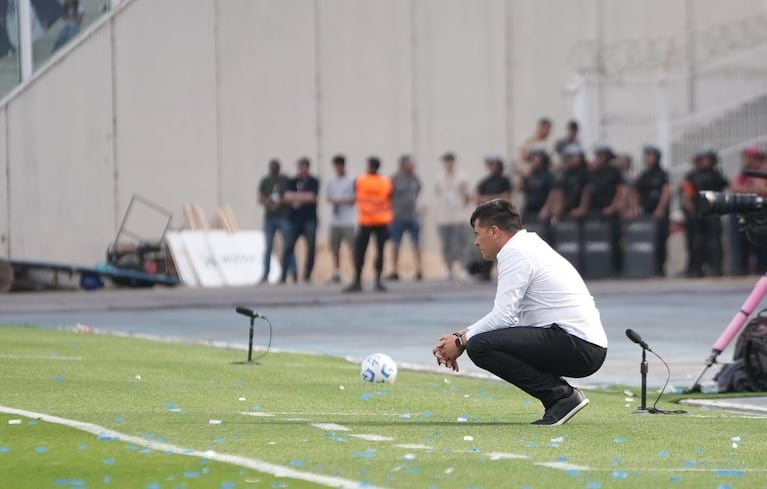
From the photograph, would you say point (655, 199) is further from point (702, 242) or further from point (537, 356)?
point (537, 356)

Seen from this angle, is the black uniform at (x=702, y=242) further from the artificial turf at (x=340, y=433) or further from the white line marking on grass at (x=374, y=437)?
the white line marking on grass at (x=374, y=437)

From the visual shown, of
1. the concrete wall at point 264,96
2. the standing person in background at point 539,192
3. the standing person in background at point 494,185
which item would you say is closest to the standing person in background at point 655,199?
the standing person in background at point 539,192

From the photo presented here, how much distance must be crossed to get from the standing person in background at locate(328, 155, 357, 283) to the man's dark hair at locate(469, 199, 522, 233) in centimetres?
2099

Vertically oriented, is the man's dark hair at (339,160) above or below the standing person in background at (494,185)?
above

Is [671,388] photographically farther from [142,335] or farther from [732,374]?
[142,335]

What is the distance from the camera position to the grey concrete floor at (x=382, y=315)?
17.3 m

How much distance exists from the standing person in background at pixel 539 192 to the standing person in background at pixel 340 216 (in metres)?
2.80

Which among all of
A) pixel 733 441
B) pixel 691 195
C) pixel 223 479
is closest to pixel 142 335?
pixel 733 441

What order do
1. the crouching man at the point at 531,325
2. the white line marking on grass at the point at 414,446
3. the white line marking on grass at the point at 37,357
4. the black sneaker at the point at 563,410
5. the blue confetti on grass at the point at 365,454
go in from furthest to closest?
the white line marking on grass at the point at 37,357, the black sneaker at the point at 563,410, the crouching man at the point at 531,325, the white line marking on grass at the point at 414,446, the blue confetti on grass at the point at 365,454

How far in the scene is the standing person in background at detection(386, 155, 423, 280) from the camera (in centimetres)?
3194

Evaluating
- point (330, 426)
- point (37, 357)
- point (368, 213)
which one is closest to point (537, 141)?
point (368, 213)

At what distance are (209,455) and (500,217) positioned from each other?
7.92 ft

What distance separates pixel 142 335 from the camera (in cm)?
1908

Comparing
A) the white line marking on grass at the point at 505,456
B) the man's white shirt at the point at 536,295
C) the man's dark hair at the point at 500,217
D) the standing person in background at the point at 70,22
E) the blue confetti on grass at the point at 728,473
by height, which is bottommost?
the blue confetti on grass at the point at 728,473
